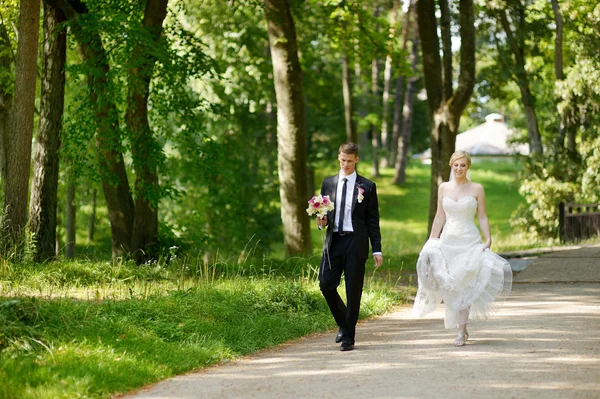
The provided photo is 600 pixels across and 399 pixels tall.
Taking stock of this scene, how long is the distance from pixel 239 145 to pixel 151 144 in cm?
2011

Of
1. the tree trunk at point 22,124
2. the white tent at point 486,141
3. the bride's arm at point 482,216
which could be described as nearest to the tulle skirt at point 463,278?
the bride's arm at point 482,216

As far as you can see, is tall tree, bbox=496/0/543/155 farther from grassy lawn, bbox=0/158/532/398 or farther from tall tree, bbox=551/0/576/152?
grassy lawn, bbox=0/158/532/398

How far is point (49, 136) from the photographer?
683 inches

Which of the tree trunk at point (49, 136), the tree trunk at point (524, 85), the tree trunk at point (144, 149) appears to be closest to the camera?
the tree trunk at point (49, 136)

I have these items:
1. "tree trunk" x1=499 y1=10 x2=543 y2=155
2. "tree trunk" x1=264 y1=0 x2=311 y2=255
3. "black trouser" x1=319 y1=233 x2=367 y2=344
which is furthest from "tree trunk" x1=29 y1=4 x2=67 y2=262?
"tree trunk" x1=499 y1=10 x2=543 y2=155

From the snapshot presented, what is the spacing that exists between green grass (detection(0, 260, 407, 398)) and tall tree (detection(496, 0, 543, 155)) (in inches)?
634

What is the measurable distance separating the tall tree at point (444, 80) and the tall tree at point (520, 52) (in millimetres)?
7155

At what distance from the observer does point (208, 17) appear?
33031 mm

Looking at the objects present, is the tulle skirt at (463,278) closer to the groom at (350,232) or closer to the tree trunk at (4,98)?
the groom at (350,232)

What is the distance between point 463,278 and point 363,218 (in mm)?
1260

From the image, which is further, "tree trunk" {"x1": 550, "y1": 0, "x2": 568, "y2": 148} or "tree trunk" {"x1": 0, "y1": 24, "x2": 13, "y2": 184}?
"tree trunk" {"x1": 550, "y1": 0, "x2": 568, "y2": 148}

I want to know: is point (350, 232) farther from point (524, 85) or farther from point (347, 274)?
point (524, 85)

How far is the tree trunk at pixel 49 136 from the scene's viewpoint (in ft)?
55.3

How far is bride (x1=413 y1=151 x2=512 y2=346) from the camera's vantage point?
10.3 meters
